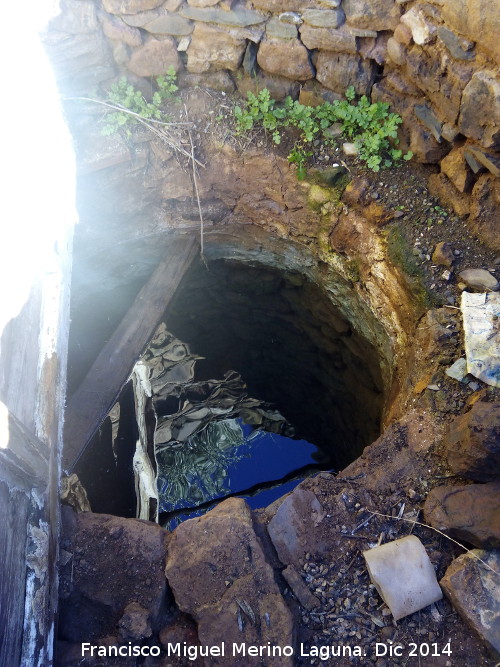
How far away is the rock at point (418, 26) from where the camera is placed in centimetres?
346

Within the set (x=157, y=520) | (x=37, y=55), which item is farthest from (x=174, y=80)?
(x=157, y=520)

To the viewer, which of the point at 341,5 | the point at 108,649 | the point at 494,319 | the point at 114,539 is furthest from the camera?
the point at 341,5

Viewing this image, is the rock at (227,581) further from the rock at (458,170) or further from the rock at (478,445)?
the rock at (458,170)

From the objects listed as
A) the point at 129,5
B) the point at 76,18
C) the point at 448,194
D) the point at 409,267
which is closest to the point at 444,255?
the point at 409,267

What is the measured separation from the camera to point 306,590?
2.48 meters

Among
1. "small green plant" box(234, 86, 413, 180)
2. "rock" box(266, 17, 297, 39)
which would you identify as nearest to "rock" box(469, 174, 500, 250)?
"small green plant" box(234, 86, 413, 180)

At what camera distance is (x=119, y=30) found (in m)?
4.17

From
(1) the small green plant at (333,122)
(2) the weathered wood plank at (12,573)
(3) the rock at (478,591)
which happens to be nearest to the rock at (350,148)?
(1) the small green plant at (333,122)

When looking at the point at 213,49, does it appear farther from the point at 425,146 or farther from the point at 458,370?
the point at 458,370

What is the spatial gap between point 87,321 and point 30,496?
2.12m

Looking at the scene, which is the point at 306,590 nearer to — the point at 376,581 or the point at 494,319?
the point at 376,581

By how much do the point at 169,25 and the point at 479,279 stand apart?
120 inches

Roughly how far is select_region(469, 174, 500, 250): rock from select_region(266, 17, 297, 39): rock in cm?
179

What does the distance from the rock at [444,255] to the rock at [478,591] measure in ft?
6.18
